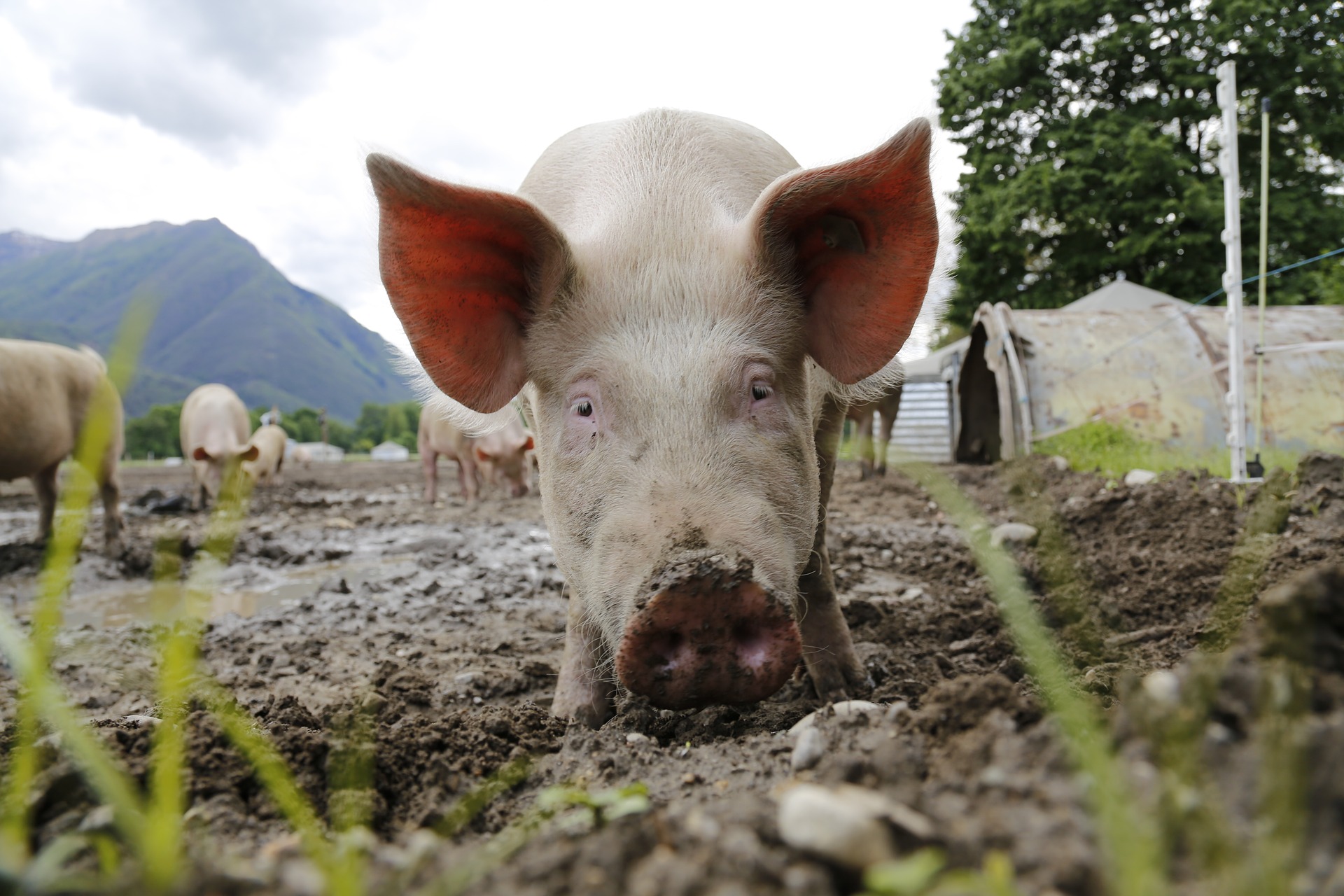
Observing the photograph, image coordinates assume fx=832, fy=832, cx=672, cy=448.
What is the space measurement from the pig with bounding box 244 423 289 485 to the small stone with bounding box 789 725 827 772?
47.4ft

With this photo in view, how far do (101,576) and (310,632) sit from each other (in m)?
3.63

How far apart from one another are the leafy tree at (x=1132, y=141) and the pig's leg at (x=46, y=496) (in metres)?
18.8

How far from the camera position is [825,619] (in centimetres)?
305

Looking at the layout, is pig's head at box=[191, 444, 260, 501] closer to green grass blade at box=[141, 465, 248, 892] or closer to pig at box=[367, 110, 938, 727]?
pig at box=[367, 110, 938, 727]

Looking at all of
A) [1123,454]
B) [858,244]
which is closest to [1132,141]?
[1123,454]

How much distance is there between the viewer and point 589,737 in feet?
6.66

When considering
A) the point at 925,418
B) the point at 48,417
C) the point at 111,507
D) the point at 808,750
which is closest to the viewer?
the point at 808,750

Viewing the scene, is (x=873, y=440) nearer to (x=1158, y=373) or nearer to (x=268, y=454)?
(x=1158, y=373)

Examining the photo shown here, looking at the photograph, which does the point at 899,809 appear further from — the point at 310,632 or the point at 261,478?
the point at 261,478

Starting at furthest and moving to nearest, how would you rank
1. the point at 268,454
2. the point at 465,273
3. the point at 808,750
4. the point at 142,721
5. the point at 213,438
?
the point at 268,454, the point at 213,438, the point at 465,273, the point at 142,721, the point at 808,750

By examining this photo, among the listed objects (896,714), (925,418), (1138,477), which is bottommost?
(896,714)

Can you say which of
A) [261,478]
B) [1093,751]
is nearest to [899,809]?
[1093,751]

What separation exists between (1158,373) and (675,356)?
28.8 ft

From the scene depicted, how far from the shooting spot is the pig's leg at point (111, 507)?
7.39m
